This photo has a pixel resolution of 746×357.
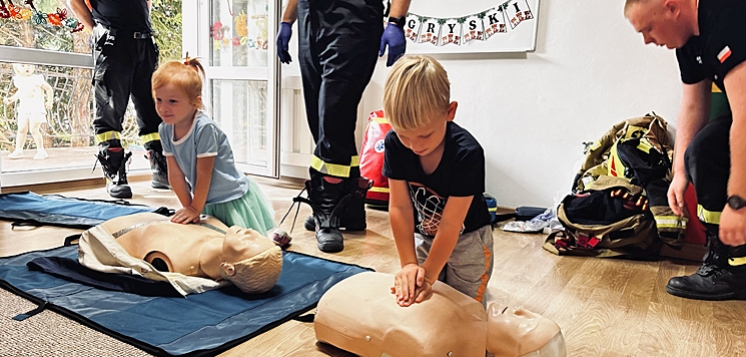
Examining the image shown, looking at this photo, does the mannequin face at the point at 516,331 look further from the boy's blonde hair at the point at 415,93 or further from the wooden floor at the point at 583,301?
the boy's blonde hair at the point at 415,93

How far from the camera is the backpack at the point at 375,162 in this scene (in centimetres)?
270

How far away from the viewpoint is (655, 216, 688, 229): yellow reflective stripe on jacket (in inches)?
70.6

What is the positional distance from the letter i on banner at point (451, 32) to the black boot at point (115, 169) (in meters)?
1.83

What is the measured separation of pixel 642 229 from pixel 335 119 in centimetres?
121

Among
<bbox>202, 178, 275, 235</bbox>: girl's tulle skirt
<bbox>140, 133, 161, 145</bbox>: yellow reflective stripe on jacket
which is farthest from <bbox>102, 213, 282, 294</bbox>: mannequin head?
<bbox>140, 133, 161, 145</bbox>: yellow reflective stripe on jacket

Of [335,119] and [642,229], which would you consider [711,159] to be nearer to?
[642,229]

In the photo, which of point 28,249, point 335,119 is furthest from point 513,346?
point 28,249

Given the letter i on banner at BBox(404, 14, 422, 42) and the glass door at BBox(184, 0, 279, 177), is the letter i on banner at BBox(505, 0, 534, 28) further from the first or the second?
the glass door at BBox(184, 0, 279, 177)

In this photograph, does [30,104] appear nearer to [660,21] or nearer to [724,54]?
[660,21]

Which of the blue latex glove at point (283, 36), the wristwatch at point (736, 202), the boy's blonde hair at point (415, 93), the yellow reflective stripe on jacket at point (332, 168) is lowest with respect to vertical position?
the yellow reflective stripe on jacket at point (332, 168)

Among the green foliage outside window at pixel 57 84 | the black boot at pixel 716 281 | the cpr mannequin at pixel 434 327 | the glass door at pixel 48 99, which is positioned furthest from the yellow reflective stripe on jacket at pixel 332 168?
the green foliage outside window at pixel 57 84

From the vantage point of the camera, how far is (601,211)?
199 cm

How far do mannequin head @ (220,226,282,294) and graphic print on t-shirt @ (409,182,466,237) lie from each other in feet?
1.24

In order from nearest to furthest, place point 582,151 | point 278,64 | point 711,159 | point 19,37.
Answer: point 711,159 < point 582,151 < point 278,64 < point 19,37
